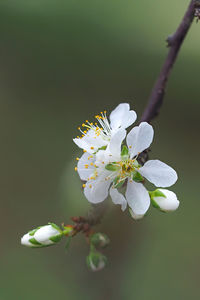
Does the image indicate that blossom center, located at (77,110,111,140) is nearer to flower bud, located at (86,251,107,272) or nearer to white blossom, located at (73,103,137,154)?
white blossom, located at (73,103,137,154)

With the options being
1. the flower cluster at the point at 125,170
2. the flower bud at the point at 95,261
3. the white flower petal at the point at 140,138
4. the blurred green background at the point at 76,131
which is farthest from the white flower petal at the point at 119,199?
the blurred green background at the point at 76,131

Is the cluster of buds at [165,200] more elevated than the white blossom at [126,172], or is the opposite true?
the white blossom at [126,172]

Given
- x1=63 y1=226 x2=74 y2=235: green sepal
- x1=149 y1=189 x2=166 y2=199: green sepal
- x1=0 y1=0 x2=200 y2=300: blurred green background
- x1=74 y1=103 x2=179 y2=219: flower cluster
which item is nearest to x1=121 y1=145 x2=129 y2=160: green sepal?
x1=74 y1=103 x2=179 y2=219: flower cluster

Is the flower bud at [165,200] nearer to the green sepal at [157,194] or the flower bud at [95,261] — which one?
the green sepal at [157,194]

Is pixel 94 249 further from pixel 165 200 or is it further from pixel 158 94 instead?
pixel 158 94

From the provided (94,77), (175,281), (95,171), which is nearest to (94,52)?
(94,77)

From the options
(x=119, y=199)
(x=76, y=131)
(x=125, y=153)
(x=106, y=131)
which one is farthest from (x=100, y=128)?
(x=76, y=131)
